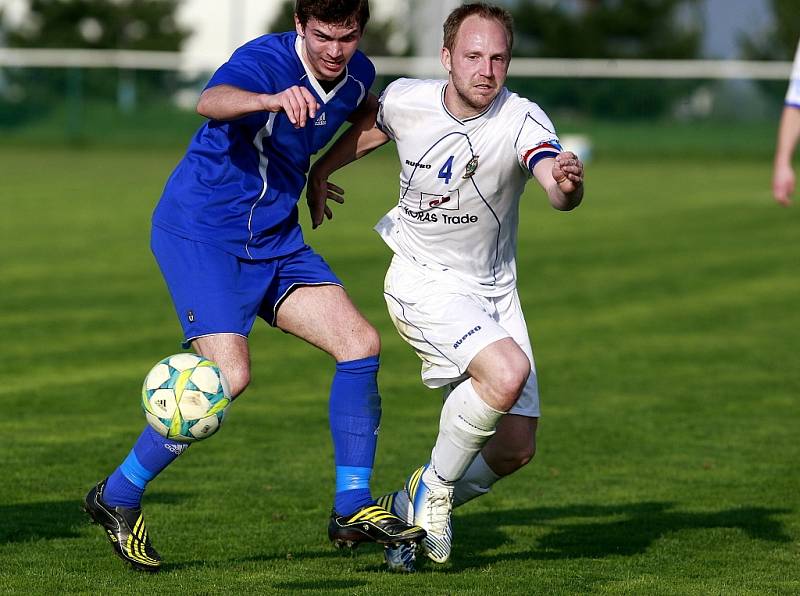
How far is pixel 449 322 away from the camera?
19.6 ft

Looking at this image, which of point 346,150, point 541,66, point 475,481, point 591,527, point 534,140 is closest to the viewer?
point 534,140

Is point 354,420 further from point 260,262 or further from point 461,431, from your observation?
point 260,262

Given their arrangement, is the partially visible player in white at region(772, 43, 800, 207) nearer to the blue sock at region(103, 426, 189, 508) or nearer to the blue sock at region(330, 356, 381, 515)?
the blue sock at region(330, 356, 381, 515)

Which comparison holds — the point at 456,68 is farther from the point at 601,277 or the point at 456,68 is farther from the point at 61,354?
the point at 601,277

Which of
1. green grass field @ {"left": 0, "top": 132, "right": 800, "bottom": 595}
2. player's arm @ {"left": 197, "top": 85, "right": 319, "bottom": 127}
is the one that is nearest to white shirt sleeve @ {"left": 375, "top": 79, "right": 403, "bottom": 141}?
player's arm @ {"left": 197, "top": 85, "right": 319, "bottom": 127}

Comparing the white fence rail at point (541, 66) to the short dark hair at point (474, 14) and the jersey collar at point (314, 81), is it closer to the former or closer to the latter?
the jersey collar at point (314, 81)

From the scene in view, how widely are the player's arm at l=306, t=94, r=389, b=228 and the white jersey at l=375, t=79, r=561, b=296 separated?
0.11 meters

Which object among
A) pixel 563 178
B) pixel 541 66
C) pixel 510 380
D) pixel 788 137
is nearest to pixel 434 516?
pixel 510 380

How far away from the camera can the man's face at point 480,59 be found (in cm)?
585

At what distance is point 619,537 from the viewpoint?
6707 mm

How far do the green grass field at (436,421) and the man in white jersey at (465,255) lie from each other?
1.39 ft

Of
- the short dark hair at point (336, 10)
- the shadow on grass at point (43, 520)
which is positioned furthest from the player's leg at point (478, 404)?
the shadow on grass at point (43, 520)

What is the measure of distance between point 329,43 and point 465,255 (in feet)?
3.53

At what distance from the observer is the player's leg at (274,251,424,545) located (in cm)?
606
